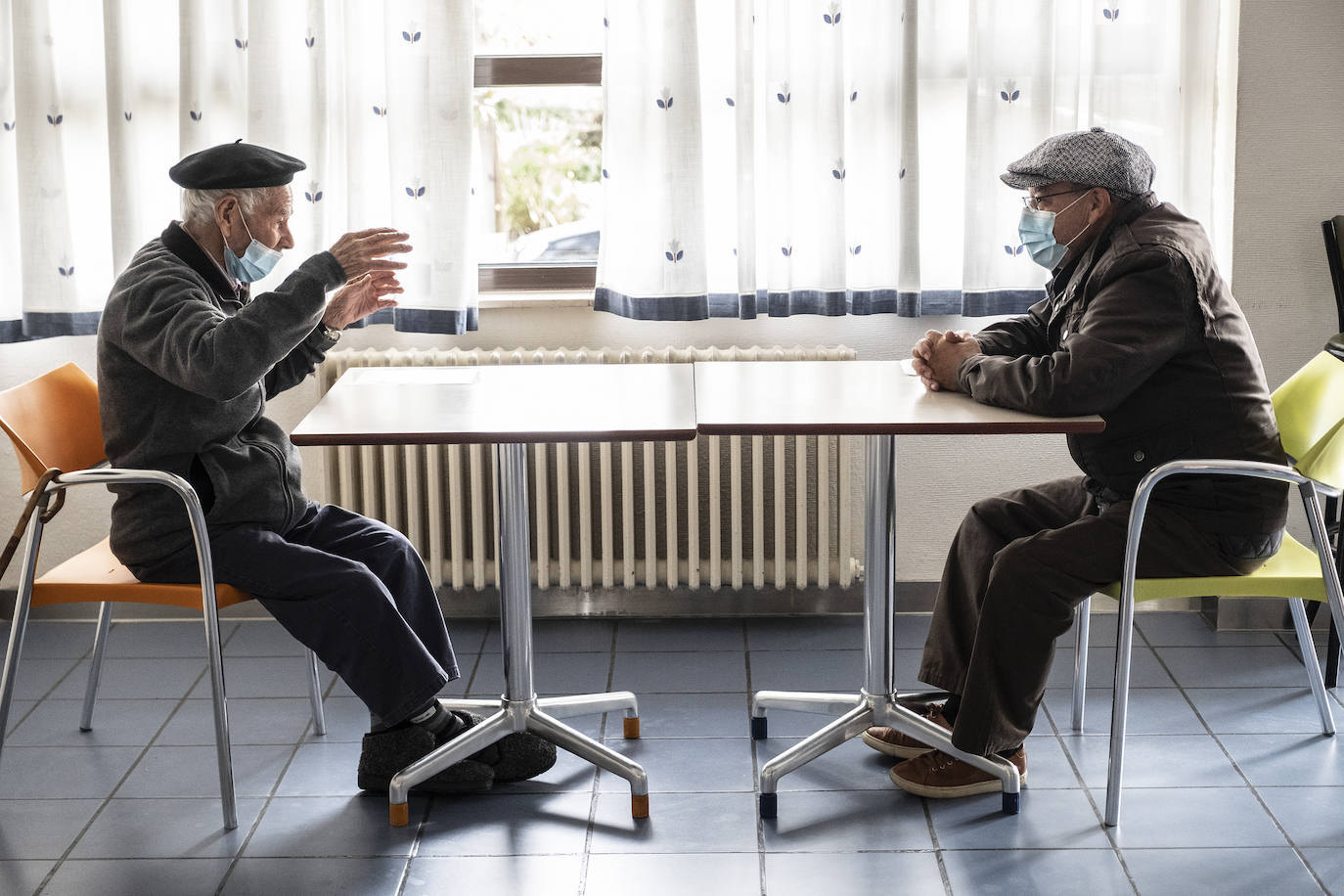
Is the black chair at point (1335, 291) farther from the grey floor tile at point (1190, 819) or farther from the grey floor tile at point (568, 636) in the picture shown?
the grey floor tile at point (568, 636)

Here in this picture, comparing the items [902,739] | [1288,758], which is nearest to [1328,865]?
[1288,758]

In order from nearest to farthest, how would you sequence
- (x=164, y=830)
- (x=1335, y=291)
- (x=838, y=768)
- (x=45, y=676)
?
(x=164, y=830) < (x=838, y=768) < (x=1335, y=291) < (x=45, y=676)

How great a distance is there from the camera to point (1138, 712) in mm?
2783

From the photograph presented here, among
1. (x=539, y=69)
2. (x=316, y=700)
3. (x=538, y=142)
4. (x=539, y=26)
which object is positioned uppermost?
(x=539, y=26)

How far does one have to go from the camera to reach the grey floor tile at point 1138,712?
8.87 ft

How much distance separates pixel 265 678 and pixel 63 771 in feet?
1.76

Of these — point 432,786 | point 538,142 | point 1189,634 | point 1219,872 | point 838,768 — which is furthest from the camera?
point 538,142

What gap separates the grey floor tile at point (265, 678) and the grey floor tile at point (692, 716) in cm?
74

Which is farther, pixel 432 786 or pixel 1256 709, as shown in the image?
pixel 1256 709

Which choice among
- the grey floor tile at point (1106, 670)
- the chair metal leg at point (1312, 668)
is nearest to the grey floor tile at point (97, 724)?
the grey floor tile at point (1106, 670)

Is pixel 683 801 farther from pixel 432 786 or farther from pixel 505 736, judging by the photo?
pixel 432 786

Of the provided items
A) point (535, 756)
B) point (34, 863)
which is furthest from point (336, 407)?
point (34, 863)

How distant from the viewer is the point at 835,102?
3.04 metres

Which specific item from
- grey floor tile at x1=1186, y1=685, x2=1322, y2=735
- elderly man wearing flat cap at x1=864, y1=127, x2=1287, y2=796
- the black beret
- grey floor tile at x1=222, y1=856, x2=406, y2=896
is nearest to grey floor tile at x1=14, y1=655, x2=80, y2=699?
grey floor tile at x1=222, y1=856, x2=406, y2=896
